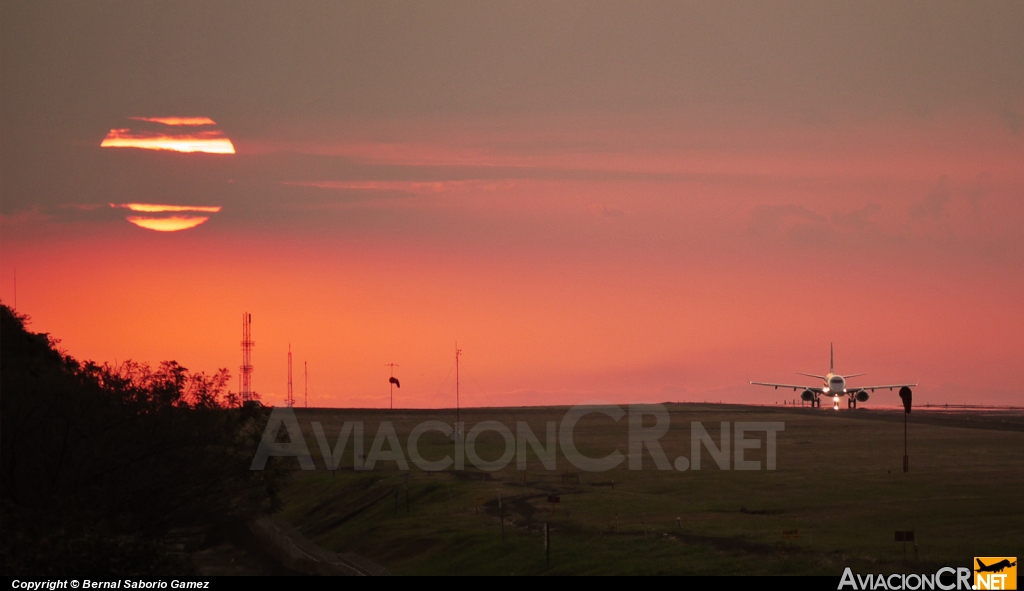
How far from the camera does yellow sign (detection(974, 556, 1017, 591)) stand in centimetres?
5597

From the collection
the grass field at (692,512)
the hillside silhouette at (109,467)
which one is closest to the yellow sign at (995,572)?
the grass field at (692,512)

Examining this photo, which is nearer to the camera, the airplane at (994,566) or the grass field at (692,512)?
the airplane at (994,566)

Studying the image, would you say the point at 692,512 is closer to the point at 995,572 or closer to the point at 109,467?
the point at 995,572

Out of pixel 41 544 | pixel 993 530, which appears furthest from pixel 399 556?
pixel 993 530

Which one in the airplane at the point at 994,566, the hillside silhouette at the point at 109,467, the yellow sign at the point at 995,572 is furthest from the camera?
the hillside silhouette at the point at 109,467

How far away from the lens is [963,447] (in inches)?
5226

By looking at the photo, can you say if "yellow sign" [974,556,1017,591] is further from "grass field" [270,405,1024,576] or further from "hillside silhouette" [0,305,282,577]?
"hillside silhouette" [0,305,282,577]

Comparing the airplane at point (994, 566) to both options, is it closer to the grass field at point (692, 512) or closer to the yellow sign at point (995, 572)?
the yellow sign at point (995, 572)

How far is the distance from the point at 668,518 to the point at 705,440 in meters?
77.7

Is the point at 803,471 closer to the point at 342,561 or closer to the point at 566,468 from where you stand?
the point at 566,468

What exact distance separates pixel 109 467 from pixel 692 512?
42302mm

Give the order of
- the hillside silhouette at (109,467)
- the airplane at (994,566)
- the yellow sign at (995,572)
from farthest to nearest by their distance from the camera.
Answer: the hillside silhouette at (109,467)
the airplane at (994,566)
the yellow sign at (995,572)

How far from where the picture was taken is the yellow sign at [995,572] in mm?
55969

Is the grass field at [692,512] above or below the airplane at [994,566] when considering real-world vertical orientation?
below
